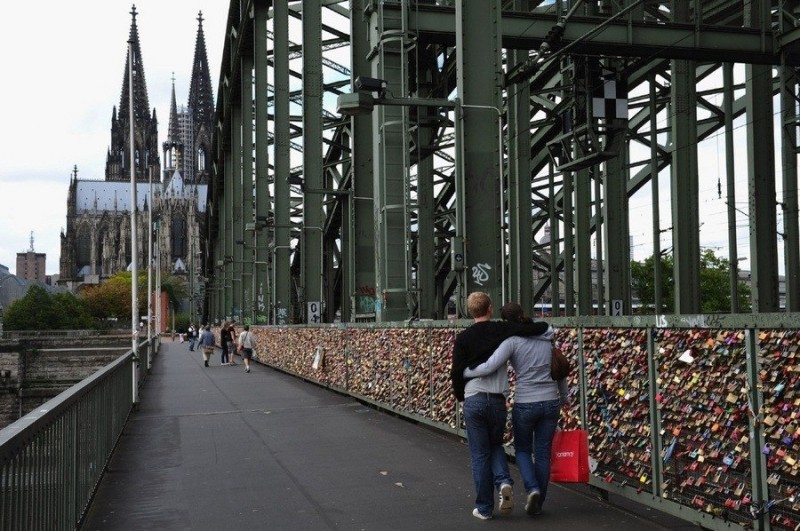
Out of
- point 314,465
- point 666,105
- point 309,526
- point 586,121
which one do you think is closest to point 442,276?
point 666,105

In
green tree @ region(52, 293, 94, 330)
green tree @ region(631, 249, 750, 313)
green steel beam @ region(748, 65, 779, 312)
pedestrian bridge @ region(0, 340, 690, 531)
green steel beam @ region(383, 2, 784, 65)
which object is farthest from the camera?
green tree @ region(52, 293, 94, 330)

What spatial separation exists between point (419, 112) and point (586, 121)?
721cm

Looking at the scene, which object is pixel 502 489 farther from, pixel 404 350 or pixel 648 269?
pixel 648 269

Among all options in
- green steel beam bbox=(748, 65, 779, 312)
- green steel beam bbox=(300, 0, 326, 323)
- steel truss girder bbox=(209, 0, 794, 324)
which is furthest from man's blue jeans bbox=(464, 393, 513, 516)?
green steel beam bbox=(300, 0, 326, 323)

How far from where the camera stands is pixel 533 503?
775cm

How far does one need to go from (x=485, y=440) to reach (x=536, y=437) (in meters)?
0.41

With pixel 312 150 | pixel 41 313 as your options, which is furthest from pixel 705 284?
pixel 41 313

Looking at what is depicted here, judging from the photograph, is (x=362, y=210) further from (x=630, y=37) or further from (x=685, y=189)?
(x=630, y=37)

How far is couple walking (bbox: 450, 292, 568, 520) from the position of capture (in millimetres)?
7684

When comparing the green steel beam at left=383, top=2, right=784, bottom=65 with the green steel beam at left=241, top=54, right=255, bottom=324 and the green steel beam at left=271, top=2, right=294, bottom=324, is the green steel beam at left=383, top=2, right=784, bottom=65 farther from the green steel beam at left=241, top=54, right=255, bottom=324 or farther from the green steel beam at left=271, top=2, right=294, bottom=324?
the green steel beam at left=241, top=54, right=255, bottom=324

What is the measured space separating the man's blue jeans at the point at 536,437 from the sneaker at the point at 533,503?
3cm

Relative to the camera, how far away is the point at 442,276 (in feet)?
167

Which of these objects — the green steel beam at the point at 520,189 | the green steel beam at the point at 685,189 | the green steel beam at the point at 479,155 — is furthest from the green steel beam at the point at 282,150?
the green steel beam at the point at 479,155

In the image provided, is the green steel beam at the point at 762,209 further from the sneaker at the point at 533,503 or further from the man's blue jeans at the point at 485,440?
the man's blue jeans at the point at 485,440
